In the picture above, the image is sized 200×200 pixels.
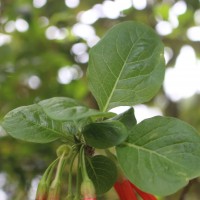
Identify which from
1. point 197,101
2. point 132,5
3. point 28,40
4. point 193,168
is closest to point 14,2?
point 28,40

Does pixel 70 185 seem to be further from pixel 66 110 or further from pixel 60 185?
pixel 66 110

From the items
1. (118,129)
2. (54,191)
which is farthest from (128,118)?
(54,191)

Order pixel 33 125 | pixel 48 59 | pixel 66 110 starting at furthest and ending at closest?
pixel 48 59
pixel 33 125
pixel 66 110

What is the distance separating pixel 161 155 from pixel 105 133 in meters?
0.10

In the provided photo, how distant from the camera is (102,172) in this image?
0.83 m

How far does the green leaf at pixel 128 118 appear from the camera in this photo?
80 cm

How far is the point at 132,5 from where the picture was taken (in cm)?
213

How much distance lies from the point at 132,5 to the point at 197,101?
69cm

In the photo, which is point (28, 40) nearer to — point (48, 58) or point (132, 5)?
point (48, 58)

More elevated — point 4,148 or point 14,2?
point 14,2

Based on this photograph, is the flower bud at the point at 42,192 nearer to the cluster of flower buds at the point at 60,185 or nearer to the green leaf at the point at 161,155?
the cluster of flower buds at the point at 60,185

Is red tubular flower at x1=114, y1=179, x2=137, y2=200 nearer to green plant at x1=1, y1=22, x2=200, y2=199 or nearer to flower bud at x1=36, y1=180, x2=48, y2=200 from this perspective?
green plant at x1=1, y1=22, x2=200, y2=199

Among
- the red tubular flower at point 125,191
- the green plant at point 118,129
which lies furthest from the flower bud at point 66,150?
the red tubular flower at point 125,191

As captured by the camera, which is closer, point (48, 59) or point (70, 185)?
point (70, 185)
